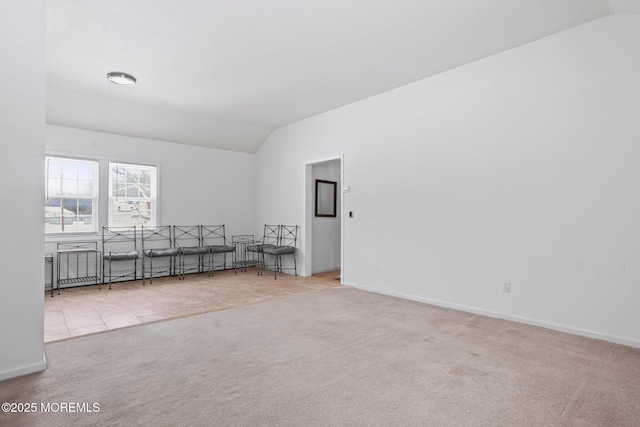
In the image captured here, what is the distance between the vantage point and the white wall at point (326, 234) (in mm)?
6406

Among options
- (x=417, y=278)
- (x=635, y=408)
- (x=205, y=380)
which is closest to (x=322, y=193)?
(x=417, y=278)

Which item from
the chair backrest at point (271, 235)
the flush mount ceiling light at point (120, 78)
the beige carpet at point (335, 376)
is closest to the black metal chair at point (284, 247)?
the chair backrest at point (271, 235)

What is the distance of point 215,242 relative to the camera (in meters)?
6.81

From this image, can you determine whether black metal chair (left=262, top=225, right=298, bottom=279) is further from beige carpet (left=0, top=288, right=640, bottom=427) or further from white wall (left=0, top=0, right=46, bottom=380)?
white wall (left=0, top=0, right=46, bottom=380)

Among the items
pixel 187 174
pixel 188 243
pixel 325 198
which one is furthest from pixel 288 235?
pixel 187 174

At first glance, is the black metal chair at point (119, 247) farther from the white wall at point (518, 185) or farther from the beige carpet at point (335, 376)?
the white wall at point (518, 185)

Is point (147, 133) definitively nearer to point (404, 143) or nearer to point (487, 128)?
point (404, 143)

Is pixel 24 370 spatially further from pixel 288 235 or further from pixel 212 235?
pixel 212 235

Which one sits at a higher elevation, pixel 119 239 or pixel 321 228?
pixel 321 228

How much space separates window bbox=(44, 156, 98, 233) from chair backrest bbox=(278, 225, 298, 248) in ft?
10.2

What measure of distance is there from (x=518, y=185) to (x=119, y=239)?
588cm

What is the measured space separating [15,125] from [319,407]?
8.74 ft

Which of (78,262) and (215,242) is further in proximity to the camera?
(215,242)

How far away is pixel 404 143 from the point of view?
4.55 m
